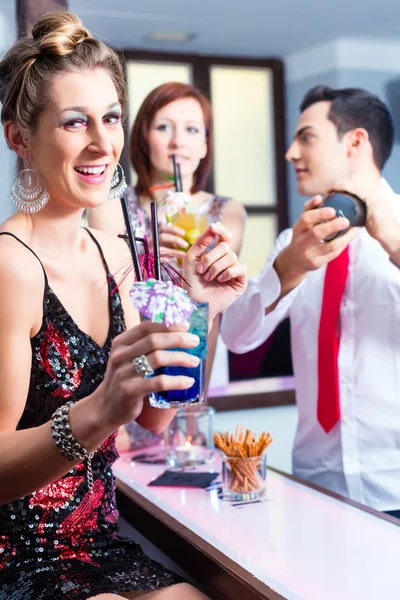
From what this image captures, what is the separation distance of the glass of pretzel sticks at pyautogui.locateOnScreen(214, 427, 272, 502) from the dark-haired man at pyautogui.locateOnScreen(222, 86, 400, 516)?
61 centimetres

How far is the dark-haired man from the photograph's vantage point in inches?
88.3

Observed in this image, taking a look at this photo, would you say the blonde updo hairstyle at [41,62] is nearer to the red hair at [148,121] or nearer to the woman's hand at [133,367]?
the woman's hand at [133,367]

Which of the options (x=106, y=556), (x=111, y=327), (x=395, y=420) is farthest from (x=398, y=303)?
(x=106, y=556)

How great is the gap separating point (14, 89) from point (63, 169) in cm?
18

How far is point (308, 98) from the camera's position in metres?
2.89

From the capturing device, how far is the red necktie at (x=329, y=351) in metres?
2.42

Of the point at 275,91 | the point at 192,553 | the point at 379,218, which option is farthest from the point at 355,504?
the point at 275,91

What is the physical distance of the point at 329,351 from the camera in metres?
2.45

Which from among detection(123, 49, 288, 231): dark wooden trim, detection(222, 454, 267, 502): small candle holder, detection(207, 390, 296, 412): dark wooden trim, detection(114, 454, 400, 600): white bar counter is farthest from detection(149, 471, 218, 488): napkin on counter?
detection(123, 49, 288, 231): dark wooden trim

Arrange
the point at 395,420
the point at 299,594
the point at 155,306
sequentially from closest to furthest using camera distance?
the point at 155,306 → the point at 299,594 → the point at 395,420

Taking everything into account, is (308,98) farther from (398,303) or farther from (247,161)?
(247,161)

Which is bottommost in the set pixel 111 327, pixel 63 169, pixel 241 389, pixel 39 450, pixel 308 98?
pixel 241 389

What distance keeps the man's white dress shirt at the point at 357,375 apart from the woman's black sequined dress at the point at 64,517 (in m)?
1.00

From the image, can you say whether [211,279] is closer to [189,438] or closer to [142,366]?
[142,366]
